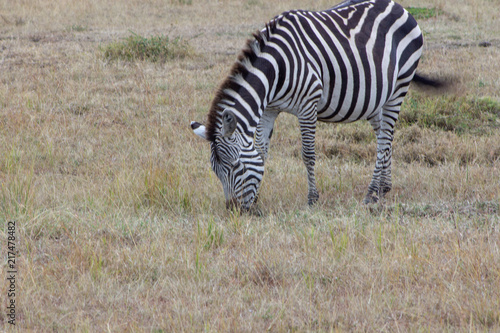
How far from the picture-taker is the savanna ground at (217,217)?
10.9ft

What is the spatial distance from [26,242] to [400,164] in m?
4.70

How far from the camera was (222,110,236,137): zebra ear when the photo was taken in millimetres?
4629

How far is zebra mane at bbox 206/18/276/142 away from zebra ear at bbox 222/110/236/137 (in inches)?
3.8

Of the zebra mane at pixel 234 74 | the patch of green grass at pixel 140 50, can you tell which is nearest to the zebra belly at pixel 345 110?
the zebra mane at pixel 234 74

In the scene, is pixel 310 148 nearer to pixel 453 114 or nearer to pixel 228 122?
pixel 228 122

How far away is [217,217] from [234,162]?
1.96 feet

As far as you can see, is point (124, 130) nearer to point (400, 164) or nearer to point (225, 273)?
point (400, 164)

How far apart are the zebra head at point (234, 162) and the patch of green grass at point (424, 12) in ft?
43.2

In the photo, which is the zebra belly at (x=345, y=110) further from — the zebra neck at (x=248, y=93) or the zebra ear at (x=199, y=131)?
the zebra ear at (x=199, y=131)

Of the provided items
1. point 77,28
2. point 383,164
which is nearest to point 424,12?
point 77,28

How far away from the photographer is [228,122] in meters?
4.66

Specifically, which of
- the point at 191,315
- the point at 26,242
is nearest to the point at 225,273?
the point at 191,315

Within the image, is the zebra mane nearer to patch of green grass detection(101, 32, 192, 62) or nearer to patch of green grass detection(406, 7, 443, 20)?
patch of green grass detection(101, 32, 192, 62)

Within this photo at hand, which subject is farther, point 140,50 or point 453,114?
point 140,50
